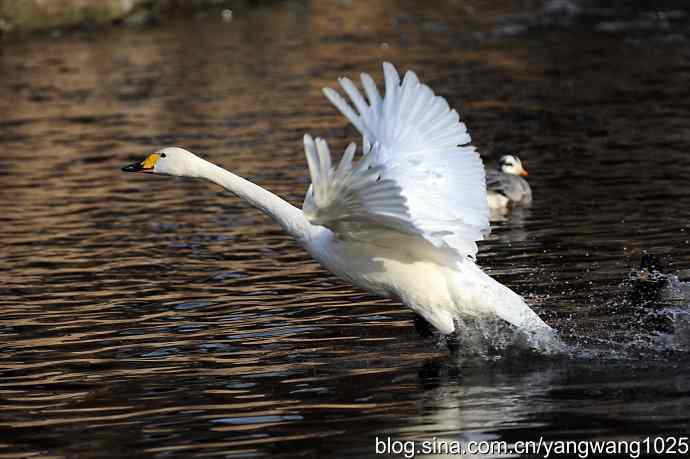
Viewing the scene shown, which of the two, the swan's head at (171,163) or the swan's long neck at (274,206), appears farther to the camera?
the swan's head at (171,163)

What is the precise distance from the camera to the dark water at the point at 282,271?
729cm

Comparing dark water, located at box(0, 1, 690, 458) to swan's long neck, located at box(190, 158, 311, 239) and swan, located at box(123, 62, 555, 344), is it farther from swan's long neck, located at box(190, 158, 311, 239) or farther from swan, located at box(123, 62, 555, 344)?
swan's long neck, located at box(190, 158, 311, 239)

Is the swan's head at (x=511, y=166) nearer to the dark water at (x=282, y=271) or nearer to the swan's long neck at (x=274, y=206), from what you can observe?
the dark water at (x=282, y=271)

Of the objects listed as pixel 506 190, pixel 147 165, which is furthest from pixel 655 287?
pixel 506 190

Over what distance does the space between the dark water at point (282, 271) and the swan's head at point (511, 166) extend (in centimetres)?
35

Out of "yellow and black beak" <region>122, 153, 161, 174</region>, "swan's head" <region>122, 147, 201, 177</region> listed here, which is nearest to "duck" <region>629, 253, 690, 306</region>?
"swan's head" <region>122, 147, 201, 177</region>

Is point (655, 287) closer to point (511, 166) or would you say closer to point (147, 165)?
point (147, 165)

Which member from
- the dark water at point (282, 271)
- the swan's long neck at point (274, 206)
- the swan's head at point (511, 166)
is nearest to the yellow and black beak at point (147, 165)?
A: the swan's long neck at point (274, 206)

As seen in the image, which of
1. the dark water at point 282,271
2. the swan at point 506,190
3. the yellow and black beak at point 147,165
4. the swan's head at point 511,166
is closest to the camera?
the dark water at point 282,271

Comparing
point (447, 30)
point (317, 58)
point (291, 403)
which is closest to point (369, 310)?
point (291, 403)

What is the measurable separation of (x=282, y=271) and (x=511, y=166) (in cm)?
403

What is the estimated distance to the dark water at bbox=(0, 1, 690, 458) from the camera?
7.29 meters

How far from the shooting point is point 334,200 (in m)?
7.38

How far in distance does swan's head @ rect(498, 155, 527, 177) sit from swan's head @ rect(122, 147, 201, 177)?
5.86 meters
